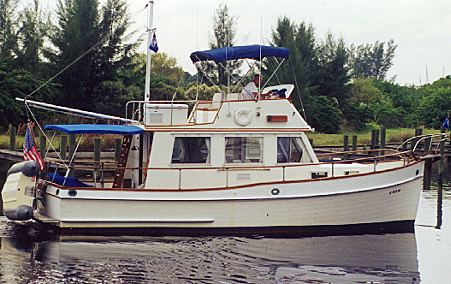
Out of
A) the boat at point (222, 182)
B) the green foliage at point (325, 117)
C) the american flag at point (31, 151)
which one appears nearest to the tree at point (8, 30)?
the green foliage at point (325, 117)

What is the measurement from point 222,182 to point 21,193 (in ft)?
14.5

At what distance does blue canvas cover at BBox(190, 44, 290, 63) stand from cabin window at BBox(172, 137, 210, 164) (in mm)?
2102

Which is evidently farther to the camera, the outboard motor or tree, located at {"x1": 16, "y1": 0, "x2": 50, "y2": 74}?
tree, located at {"x1": 16, "y1": 0, "x2": 50, "y2": 74}

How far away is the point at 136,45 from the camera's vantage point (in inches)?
1666

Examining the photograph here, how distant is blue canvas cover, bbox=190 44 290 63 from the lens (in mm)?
18188

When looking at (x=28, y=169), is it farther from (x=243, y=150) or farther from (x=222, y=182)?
(x=243, y=150)

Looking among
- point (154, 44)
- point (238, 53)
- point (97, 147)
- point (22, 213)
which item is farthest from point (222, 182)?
point (97, 147)

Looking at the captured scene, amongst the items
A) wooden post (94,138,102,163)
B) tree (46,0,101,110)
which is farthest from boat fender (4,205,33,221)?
tree (46,0,101,110)

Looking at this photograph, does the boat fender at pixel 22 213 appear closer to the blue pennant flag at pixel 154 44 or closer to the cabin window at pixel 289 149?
the blue pennant flag at pixel 154 44

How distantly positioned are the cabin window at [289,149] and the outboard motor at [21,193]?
18.1ft

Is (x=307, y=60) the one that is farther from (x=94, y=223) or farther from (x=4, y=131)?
(x=94, y=223)

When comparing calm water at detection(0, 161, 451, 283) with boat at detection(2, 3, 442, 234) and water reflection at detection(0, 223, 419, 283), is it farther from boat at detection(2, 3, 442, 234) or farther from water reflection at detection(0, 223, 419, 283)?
boat at detection(2, 3, 442, 234)

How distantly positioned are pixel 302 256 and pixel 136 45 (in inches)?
1118

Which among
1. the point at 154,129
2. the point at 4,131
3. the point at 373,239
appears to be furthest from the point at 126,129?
the point at 4,131
